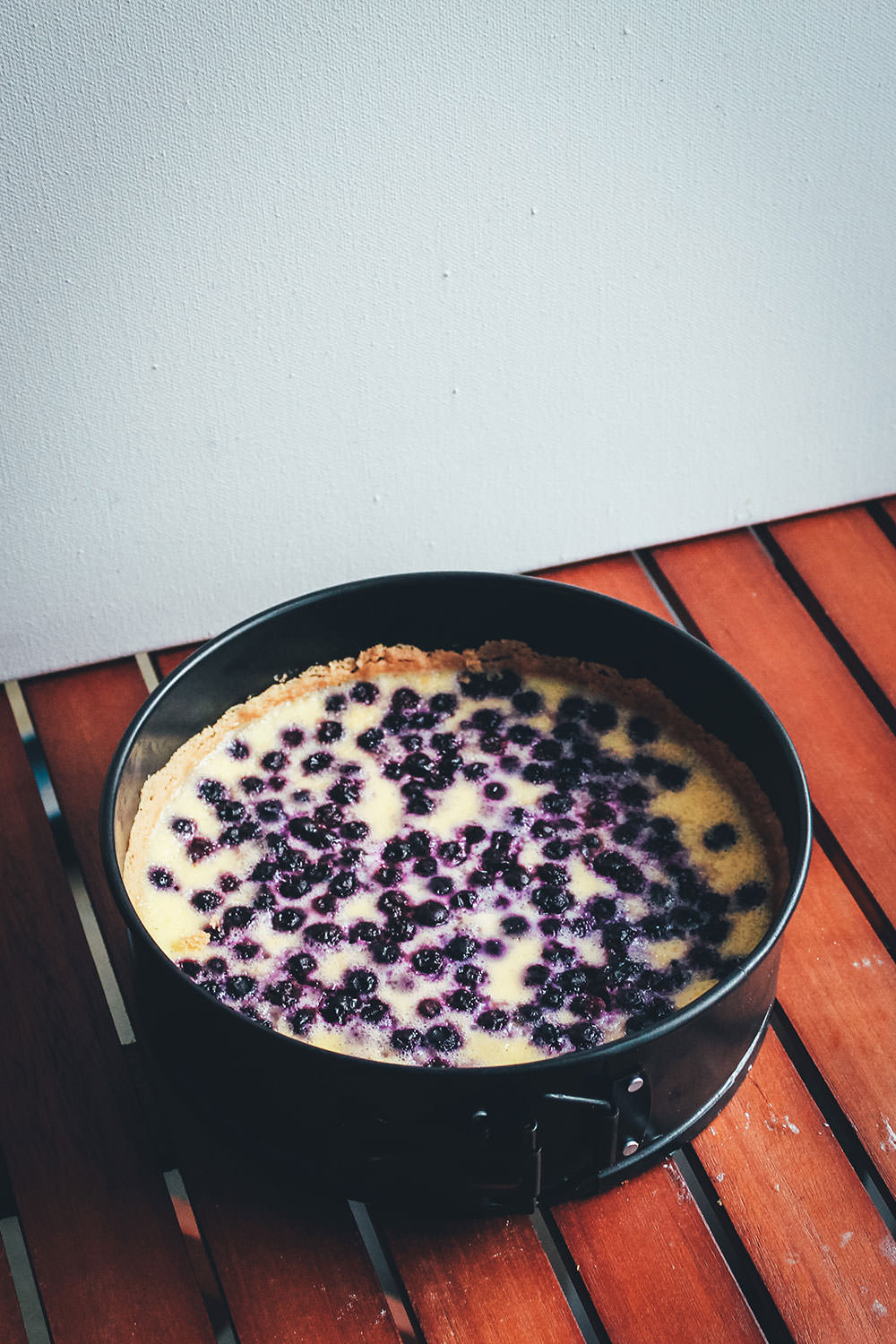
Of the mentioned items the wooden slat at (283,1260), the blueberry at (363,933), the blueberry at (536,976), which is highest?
the blueberry at (363,933)

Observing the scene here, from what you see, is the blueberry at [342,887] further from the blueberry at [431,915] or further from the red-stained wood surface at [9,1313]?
the red-stained wood surface at [9,1313]

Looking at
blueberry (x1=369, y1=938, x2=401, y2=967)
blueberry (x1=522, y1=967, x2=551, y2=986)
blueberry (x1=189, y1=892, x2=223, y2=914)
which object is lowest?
blueberry (x1=522, y1=967, x2=551, y2=986)

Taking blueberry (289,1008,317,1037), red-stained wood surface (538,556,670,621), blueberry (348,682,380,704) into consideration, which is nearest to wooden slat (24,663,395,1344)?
blueberry (289,1008,317,1037)

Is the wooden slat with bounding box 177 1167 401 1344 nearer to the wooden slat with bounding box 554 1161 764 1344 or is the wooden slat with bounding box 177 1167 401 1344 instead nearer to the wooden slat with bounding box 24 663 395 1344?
the wooden slat with bounding box 24 663 395 1344

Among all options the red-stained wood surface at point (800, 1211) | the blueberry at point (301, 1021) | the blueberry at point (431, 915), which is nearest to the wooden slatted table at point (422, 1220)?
the red-stained wood surface at point (800, 1211)

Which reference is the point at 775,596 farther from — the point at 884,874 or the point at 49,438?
the point at 49,438

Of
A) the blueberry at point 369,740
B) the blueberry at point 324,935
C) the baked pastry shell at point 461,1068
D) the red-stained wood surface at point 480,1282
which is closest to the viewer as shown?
the baked pastry shell at point 461,1068

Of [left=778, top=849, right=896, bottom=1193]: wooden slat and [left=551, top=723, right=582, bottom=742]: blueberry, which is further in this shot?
[left=551, top=723, right=582, bottom=742]: blueberry
